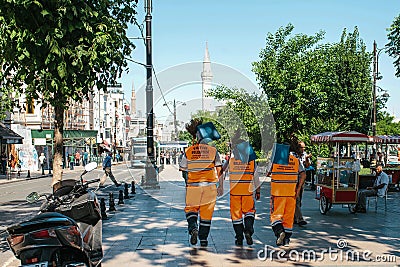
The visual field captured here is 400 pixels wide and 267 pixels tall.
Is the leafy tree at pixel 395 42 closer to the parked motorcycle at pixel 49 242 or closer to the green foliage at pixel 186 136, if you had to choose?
the green foliage at pixel 186 136

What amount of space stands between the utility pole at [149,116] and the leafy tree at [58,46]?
11530 mm

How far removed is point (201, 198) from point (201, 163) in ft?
2.08

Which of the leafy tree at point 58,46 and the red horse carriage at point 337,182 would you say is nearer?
the leafy tree at point 58,46

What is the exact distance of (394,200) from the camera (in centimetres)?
1728

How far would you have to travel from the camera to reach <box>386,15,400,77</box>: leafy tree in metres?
15.1

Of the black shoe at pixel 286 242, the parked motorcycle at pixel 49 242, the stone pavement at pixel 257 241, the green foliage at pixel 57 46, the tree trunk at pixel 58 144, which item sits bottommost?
the stone pavement at pixel 257 241

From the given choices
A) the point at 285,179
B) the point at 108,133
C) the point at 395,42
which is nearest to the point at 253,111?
the point at 395,42

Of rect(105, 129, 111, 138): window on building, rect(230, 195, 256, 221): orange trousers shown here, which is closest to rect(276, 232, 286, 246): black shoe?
rect(230, 195, 256, 221): orange trousers

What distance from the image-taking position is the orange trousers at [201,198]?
8891 millimetres

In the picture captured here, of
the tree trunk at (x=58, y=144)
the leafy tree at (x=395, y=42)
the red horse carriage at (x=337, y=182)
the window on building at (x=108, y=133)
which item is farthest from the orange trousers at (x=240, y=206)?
the window on building at (x=108, y=133)

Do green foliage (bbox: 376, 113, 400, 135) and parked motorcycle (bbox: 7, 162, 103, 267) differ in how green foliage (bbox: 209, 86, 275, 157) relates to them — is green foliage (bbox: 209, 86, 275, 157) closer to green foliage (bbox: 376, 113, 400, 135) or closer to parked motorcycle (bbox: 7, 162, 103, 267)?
parked motorcycle (bbox: 7, 162, 103, 267)

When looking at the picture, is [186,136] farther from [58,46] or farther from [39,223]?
[39,223]

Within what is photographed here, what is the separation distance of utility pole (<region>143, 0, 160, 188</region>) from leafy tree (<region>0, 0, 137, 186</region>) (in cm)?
1153

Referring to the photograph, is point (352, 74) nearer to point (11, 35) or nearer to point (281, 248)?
point (281, 248)
